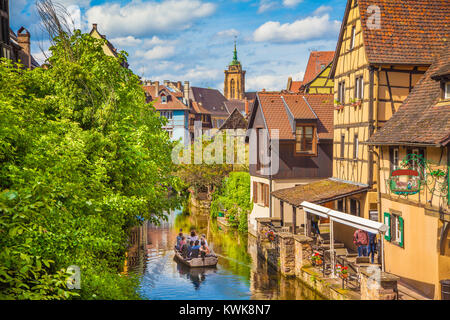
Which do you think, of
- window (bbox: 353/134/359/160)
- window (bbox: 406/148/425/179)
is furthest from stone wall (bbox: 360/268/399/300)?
window (bbox: 353/134/359/160)

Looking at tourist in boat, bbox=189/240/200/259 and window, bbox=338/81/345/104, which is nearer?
tourist in boat, bbox=189/240/200/259

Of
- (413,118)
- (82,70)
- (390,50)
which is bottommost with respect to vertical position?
(413,118)

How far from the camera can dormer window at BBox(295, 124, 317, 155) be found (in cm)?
2991

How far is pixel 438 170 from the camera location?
15.6 meters

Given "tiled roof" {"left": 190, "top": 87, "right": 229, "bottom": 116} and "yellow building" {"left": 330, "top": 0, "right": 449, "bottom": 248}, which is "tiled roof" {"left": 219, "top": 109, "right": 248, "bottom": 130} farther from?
"tiled roof" {"left": 190, "top": 87, "right": 229, "bottom": 116}

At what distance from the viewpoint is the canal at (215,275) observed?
1900 cm

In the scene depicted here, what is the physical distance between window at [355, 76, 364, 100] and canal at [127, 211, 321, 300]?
8.50 m

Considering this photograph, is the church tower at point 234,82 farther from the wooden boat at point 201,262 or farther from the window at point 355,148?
the wooden boat at point 201,262

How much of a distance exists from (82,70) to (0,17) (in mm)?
20499

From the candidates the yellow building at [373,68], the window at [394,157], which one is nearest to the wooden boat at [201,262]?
the yellow building at [373,68]

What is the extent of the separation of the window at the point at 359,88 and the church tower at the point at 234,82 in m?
119

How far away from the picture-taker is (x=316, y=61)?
45.8 meters
